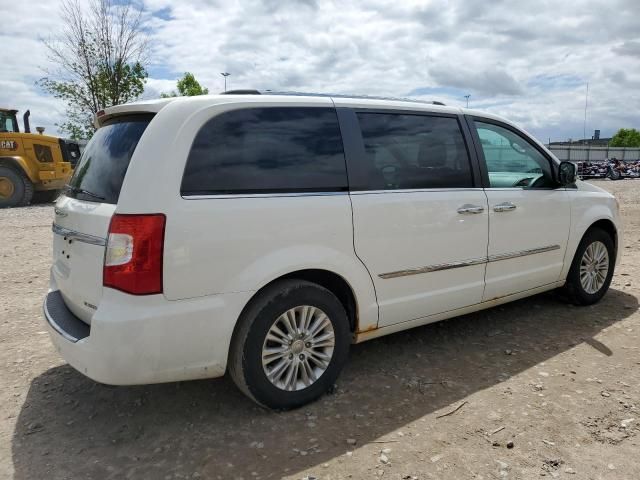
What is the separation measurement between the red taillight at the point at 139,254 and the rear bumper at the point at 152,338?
6cm

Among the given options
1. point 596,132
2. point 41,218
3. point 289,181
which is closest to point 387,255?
point 289,181

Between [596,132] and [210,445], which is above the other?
[596,132]

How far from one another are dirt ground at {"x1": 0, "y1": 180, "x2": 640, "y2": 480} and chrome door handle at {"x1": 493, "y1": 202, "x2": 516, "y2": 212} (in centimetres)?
106

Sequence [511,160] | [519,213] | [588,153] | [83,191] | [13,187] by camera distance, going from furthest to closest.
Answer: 1. [588,153]
2. [13,187]
3. [511,160]
4. [519,213]
5. [83,191]

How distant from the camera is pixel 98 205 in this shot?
2.79 metres

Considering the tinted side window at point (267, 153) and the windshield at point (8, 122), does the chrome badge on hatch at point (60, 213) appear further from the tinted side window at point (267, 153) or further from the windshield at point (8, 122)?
the windshield at point (8, 122)

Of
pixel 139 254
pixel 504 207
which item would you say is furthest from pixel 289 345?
pixel 504 207

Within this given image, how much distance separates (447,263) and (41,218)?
11.3 m

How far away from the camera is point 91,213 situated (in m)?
2.79

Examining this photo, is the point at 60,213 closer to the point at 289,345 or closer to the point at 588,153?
the point at 289,345

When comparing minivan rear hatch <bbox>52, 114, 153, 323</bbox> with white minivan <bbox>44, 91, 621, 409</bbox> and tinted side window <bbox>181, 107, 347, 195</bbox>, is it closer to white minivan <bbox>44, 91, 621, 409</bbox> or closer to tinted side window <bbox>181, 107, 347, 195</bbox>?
white minivan <bbox>44, 91, 621, 409</bbox>

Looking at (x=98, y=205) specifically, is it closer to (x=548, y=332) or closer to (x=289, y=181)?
(x=289, y=181)

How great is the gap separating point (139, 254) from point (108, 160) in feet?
2.50

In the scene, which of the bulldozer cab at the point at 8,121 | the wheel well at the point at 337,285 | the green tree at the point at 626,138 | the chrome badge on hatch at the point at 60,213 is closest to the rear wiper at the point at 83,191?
the chrome badge on hatch at the point at 60,213
